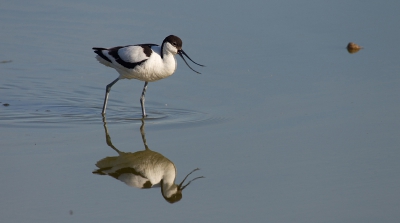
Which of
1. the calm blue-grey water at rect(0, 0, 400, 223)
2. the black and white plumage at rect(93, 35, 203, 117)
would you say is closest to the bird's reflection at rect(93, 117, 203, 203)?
the calm blue-grey water at rect(0, 0, 400, 223)

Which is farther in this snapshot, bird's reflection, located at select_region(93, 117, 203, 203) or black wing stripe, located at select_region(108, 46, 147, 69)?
black wing stripe, located at select_region(108, 46, 147, 69)

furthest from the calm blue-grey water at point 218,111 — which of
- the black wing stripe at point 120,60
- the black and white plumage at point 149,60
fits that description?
the black wing stripe at point 120,60

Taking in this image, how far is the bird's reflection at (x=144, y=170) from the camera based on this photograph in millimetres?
6070

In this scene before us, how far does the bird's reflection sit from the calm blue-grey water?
9cm

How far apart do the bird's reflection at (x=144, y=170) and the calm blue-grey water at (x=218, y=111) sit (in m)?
0.09

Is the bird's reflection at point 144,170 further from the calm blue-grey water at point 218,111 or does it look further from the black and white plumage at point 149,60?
the black and white plumage at point 149,60

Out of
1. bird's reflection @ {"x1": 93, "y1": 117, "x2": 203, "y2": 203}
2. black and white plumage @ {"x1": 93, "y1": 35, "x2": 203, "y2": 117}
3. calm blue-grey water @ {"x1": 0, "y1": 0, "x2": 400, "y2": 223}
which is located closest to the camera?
calm blue-grey water @ {"x1": 0, "y1": 0, "x2": 400, "y2": 223}

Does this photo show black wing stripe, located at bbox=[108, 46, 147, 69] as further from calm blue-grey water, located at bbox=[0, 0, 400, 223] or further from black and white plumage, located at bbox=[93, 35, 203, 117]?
calm blue-grey water, located at bbox=[0, 0, 400, 223]

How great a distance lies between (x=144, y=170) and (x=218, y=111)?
2.00m

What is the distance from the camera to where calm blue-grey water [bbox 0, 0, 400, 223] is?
571 centimetres

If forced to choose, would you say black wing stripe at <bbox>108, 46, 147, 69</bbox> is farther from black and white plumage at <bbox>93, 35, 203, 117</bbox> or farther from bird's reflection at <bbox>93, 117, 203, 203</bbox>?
bird's reflection at <bbox>93, 117, 203, 203</bbox>

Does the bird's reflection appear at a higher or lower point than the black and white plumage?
lower

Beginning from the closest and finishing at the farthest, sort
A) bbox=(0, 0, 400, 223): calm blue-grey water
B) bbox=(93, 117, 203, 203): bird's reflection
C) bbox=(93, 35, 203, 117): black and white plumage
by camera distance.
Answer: bbox=(0, 0, 400, 223): calm blue-grey water
bbox=(93, 117, 203, 203): bird's reflection
bbox=(93, 35, 203, 117): black and white plumage

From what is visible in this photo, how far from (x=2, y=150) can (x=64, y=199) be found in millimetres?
1461
